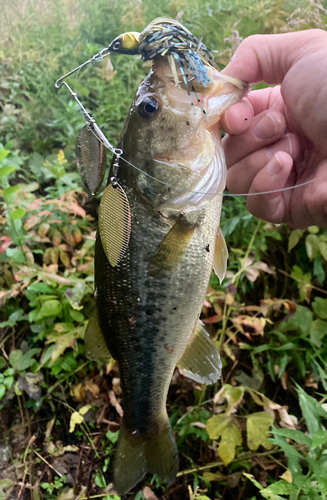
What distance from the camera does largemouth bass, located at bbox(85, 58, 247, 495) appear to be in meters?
1.03

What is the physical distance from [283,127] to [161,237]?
28.0 inches

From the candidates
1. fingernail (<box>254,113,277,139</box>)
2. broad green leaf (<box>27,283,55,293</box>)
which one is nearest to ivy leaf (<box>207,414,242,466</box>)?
broad green leaf (<box>27,283,55,293</box>)

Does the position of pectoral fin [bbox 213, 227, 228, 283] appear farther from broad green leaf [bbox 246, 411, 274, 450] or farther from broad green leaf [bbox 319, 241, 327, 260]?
broad green leaf [bbox 319, 241, 327, 260]

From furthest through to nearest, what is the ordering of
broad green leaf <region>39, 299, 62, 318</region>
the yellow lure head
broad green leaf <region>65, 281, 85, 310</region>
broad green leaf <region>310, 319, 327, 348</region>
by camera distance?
broad green leaf <region>310, 319, 327, 348</region>, broad green leaf <region>39, 299, 62, 318</region>, broad green leaf <region>65, 281, 85, 310</region>, the yellow lure head

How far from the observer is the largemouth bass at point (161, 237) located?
40.7 inches

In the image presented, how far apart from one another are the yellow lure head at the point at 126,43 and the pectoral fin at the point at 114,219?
40 centimetres

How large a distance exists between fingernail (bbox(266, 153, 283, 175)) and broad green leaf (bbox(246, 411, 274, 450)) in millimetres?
1192

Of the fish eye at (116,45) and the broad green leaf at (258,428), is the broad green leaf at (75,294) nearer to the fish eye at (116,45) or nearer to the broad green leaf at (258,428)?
the broad green leaf at (258,428)

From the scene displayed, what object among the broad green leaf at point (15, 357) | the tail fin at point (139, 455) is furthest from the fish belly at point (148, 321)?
the broad green leaf at point (15, 357)

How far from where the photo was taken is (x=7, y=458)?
2.00 metres

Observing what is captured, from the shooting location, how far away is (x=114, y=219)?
0.98 m

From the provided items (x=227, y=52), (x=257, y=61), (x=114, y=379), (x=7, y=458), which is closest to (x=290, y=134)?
(x=257, y=61)

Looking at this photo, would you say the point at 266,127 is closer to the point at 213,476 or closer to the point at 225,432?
the point at 225,432

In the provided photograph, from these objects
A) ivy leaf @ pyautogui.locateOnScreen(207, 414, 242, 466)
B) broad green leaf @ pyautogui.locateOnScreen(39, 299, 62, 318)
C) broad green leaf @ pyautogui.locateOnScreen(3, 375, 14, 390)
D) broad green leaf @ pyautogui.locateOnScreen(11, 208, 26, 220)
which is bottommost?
ivy leaf @ pyautogui.locateOnScreen(207, 414, 242, 466)
